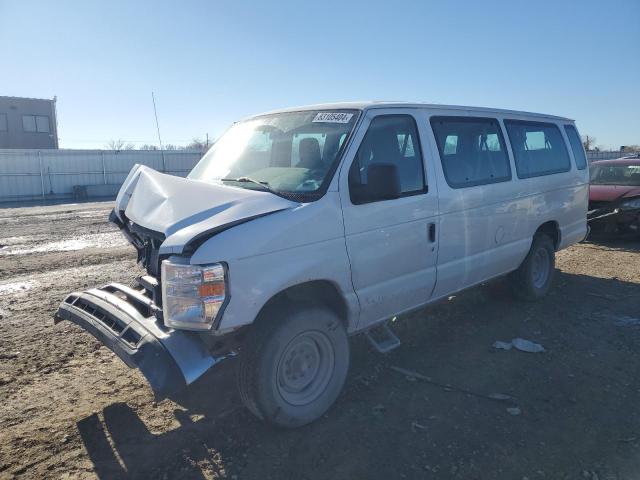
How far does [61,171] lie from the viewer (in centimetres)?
2431

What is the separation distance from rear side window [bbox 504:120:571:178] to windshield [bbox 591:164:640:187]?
15.1 feet

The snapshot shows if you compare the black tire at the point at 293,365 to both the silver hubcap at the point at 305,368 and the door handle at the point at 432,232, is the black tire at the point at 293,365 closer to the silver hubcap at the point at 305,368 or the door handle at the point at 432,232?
the silver hubcap at the point at 305,368

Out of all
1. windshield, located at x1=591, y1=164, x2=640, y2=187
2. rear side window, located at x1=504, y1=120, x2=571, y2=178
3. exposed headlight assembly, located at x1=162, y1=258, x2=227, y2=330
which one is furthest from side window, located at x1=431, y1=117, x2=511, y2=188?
windshield, located at x1=591, y1=164, x2=640, y2=187

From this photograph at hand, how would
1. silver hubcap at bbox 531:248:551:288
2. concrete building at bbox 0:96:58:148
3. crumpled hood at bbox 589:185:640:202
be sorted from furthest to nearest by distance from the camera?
concrete building at bbox 0:96:58:148
crumpled hood at bbox 589:185:640:202
silver hubcap at bbox 531:248:551:288

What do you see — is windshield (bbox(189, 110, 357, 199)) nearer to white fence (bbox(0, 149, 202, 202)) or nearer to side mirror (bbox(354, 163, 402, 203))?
side mirror (bbox(354, 163, 402, 203))

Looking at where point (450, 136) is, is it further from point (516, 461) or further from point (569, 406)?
point (516, 461)

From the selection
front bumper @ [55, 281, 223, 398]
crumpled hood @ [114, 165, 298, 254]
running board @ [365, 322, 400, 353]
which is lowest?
running board @ [365, 322, 400, 353]

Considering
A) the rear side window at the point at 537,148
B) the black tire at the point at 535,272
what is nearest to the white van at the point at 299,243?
the rear side window at the point at 537,148

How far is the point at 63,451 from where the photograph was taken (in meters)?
3.02

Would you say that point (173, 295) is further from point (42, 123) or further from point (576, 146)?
point (42, 123)

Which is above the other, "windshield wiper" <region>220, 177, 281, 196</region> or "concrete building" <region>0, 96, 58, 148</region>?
"concrete building" <region>0, 96, 58, 148</region>

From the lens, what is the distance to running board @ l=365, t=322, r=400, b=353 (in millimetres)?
3750

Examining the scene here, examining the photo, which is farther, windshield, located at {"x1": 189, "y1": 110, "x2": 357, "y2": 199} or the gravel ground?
windshield, located at {"x1": 189, "y1": 110, "x2": 357, "y2": 199}

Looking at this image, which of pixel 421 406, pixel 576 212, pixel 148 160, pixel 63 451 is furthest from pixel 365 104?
pixel 148 160
